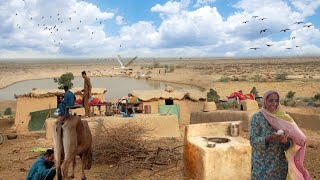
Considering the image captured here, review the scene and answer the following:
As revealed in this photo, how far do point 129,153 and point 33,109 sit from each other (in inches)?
338

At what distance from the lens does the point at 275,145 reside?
14.2 feet

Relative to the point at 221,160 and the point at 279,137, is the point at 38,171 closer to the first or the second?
the point at 221,160

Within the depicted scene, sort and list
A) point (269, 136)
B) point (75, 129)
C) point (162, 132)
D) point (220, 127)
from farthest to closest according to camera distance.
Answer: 1. point (162, 132)
2. point (75, 129)
3. point (220, 127)
4. point (269, 136)

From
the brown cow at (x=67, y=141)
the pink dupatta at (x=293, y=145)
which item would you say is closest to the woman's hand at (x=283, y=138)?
the pink dupatta at (x=293, y=145)

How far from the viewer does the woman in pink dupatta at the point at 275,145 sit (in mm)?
4281

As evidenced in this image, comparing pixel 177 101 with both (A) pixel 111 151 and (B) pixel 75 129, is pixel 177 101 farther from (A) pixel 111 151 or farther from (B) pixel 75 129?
(B) pixel 75 129

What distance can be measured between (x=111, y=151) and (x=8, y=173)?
7.58 ft

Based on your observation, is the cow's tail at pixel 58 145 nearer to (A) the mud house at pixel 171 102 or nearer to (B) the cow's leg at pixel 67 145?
(B) the cow's leg at pixel 67 145

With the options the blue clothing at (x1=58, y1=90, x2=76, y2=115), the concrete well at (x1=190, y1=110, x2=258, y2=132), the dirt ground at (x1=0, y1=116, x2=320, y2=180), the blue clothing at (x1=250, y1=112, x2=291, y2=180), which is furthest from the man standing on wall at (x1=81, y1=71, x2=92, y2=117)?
the blue clothing at (x1=250, y1=112, x2=291, y2=180)

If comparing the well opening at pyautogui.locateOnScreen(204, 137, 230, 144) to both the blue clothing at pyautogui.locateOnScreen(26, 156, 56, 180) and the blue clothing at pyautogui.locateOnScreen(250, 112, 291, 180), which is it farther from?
the blue clothing at pyautogui.locateOnScreen(26, 156, 56, 180)

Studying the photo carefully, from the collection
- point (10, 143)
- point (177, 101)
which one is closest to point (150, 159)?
point (10, 143)

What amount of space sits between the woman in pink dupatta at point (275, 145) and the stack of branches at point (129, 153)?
4.49 meters

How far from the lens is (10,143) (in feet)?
42.5

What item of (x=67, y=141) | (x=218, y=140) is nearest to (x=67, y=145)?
(x=67, y=141)
